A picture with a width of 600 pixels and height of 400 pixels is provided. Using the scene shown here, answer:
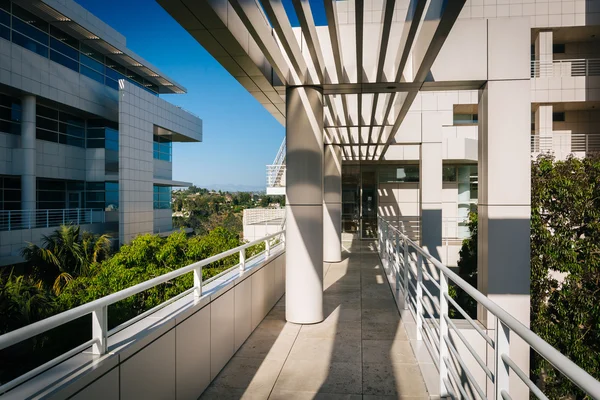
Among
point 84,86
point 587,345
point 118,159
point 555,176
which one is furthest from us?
point 118,159

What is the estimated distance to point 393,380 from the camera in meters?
4.30

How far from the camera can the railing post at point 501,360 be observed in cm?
Result: 220

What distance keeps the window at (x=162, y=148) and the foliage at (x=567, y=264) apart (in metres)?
26.2

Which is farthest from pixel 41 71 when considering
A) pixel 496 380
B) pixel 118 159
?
pixel 496 380

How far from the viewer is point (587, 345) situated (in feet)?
32.3

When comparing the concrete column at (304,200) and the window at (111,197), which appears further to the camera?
the window at (111,197)

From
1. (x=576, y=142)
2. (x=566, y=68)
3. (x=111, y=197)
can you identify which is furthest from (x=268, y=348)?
(x=566, y=68)

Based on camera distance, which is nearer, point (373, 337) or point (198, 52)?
point (373, 337)

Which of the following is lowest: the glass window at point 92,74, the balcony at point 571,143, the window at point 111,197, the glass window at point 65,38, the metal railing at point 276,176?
the window at point 111,197

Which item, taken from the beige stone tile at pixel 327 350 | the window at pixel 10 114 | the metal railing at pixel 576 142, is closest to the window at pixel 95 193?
the window at pixel 10 114

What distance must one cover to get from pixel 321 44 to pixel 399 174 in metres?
17.4

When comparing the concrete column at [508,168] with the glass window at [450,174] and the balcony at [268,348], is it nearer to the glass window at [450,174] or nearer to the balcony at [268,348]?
the balcony at [268,348]

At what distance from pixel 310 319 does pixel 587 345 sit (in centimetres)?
805

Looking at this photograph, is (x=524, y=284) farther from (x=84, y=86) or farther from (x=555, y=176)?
(x=84, y=86)
